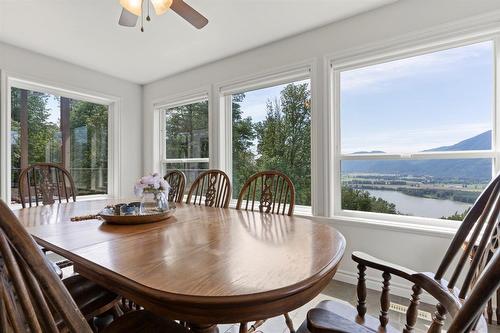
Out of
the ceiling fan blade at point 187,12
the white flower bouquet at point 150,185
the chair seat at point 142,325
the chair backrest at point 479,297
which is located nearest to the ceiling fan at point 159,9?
the ceiling fan blade at point 187,12

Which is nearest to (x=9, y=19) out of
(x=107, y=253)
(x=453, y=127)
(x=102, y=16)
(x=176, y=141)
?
(x=102, y=16)

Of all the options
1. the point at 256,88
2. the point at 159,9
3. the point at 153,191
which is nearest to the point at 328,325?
the point at 153,191

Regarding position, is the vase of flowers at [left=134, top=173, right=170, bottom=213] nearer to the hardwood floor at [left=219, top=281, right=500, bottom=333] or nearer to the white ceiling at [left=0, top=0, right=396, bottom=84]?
the hardwood floor at [left=219, top=281, right=500, bottom=333]

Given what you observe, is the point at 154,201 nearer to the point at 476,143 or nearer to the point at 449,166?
the point at 449,166

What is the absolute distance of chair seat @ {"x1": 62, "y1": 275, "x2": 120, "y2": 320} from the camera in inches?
43.8

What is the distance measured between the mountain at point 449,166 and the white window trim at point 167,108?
82.1 inches

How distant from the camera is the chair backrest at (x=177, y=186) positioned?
8.07ft

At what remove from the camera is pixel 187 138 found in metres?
3.89

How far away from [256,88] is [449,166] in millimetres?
2109

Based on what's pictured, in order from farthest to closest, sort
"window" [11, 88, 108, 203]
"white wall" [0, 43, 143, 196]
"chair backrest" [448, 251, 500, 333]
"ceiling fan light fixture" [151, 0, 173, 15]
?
"window" [11, 88, 108, 203], "white wall" [0, 43, 143, 196], "ceiling fan light fixture" [151, 0, 173, 15], "chair backrest" [448, 251, 500, 333]

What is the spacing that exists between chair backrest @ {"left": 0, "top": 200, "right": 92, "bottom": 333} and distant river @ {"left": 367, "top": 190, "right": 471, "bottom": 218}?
2.43 meters

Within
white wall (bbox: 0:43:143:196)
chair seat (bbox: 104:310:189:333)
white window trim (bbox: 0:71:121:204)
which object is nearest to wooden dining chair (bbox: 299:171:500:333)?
chair seat (bbox: 104:310:189:333)

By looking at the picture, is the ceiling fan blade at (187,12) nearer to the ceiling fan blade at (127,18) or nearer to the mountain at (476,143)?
the ceiling fan blade at (127,18)

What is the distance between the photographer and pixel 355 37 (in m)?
2.38
